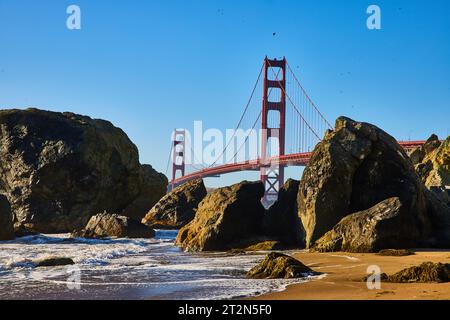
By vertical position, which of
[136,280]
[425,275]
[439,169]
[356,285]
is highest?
[439,169]

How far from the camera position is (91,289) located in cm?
712

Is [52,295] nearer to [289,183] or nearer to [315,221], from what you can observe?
[315,221]

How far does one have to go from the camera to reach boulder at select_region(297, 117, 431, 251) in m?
12.2

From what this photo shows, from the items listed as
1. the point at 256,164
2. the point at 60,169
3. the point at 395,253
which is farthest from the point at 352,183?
the point at 256,164

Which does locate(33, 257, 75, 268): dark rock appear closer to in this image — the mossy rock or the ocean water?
the ocean water

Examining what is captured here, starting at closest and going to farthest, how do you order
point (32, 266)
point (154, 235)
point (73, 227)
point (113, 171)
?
point (32, 266), point (154, 235), point (73, 227), point (113, 171)

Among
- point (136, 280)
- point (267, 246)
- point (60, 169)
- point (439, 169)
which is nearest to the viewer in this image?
point (136, 280)

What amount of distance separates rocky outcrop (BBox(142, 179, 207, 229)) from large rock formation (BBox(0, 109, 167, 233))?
2385 mm

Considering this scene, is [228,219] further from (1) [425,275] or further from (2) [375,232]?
(1) [425,275]

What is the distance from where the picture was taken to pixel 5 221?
18.7m

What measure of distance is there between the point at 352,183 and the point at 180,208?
45.5 ft

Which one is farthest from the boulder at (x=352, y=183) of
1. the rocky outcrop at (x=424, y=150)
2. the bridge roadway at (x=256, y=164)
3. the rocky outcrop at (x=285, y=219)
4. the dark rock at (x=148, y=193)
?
the bridge roadway at (x=256, y=164)

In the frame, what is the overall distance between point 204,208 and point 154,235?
632cm
